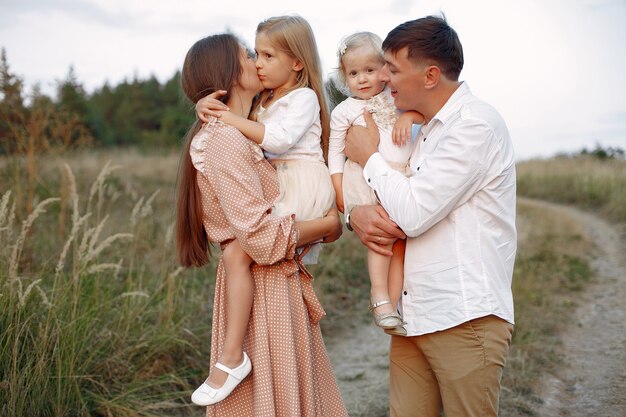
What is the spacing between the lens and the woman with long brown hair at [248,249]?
2482 mm

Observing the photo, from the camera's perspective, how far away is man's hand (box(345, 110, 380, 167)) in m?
2.66

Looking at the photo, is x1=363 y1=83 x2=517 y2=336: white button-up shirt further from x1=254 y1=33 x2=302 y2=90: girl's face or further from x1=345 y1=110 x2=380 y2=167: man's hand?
x1=254 y1=33 x2=302 y2=90: girl's face

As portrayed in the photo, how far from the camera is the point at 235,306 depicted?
101 inches

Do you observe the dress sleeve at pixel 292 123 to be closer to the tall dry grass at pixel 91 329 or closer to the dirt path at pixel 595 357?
the tall dry grass at pixel 91 329

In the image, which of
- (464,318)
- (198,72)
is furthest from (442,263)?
(198,72)

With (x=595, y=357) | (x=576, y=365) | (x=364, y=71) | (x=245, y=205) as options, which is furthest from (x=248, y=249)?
(x=595, y=357)

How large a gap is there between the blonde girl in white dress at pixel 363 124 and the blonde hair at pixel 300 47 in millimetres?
107

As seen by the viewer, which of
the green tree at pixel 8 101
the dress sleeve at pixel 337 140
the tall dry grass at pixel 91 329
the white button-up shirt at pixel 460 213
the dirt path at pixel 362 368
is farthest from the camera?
the green tree at pixel 8 101

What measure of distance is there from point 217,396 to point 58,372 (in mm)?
1338

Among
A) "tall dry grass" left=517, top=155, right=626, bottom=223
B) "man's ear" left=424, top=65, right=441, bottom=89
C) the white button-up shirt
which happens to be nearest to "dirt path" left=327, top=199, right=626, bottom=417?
the white button-up shirt

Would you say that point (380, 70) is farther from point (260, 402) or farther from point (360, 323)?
point (360, 323)

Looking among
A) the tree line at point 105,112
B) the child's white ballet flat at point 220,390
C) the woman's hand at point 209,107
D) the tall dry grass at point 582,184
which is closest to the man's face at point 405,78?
the woman's hand at point 209,107

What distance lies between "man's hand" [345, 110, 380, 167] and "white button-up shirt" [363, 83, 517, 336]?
0.74 ft

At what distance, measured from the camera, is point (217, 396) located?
2.51 m
